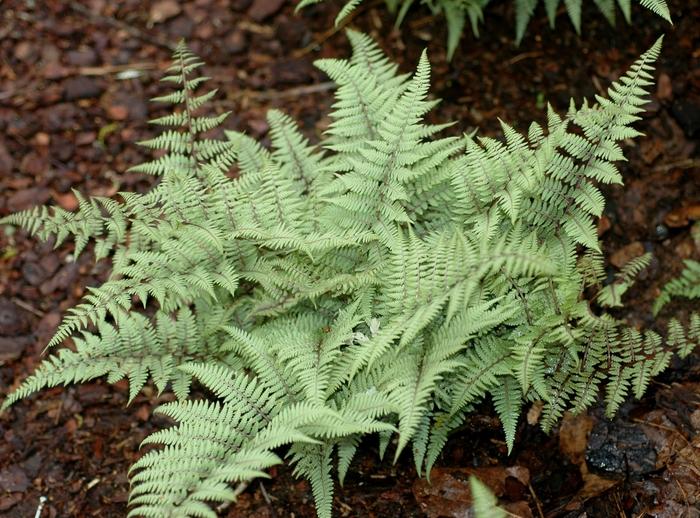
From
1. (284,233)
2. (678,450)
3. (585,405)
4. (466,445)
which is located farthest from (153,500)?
(678,450)

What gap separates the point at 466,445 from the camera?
409 cm

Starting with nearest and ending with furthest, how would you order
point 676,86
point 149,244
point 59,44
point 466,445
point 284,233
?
point 284,233 < point 466,445 < point 149,244 < point 676,86 < point 59,44

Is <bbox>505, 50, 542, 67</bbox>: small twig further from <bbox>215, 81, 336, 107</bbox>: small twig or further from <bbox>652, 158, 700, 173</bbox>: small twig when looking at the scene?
<bbox>215, 81, 336, 107</bbox>: small twig

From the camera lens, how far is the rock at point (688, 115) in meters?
5.08

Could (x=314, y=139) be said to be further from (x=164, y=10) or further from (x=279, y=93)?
(x=164, y=10)

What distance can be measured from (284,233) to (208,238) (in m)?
0.42

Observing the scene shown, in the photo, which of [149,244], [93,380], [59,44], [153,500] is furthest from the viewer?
[59,44]

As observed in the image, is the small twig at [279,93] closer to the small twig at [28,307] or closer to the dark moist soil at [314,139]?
the dark moist soil at [314,139]

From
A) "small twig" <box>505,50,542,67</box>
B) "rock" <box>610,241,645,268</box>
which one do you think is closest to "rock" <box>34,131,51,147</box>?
"small twig" <box>505,50,542,67</box>

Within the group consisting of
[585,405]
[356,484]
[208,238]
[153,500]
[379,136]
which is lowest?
[356,484]

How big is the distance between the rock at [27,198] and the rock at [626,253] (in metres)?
4.35

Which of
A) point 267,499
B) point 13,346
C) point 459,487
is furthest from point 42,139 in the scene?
point 459,487

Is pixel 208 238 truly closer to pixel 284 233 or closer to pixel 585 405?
pixel 284 233

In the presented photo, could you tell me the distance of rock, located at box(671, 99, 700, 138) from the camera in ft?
16.7
